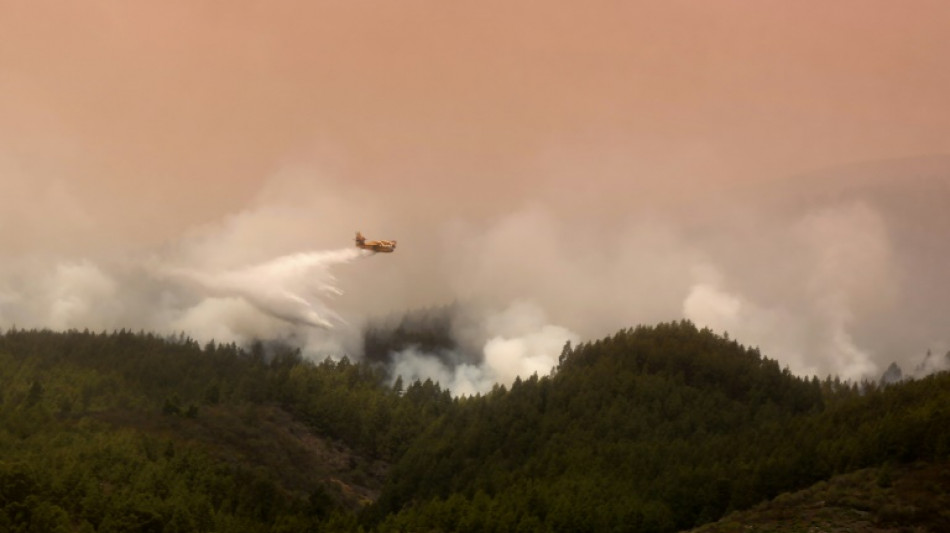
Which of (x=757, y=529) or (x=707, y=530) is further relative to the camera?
(x=707, y=530)

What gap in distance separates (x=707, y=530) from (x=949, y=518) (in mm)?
39244

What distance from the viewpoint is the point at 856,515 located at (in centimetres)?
18375

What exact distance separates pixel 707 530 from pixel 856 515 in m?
24.9

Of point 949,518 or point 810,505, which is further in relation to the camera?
point 810,505

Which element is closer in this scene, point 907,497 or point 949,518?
point 949,518

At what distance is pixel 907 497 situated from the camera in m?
189

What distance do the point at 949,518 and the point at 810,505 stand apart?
24755 mm

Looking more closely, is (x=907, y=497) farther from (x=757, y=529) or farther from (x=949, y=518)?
(x=757, y=529)

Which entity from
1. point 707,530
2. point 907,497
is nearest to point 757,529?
point 707,530

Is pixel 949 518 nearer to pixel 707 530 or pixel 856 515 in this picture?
pixel 856 515

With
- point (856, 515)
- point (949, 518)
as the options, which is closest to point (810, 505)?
point (856, 515)

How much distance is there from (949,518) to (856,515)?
14577 millimetres

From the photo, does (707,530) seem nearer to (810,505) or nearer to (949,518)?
(810,505)

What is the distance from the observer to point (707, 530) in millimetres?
193875
